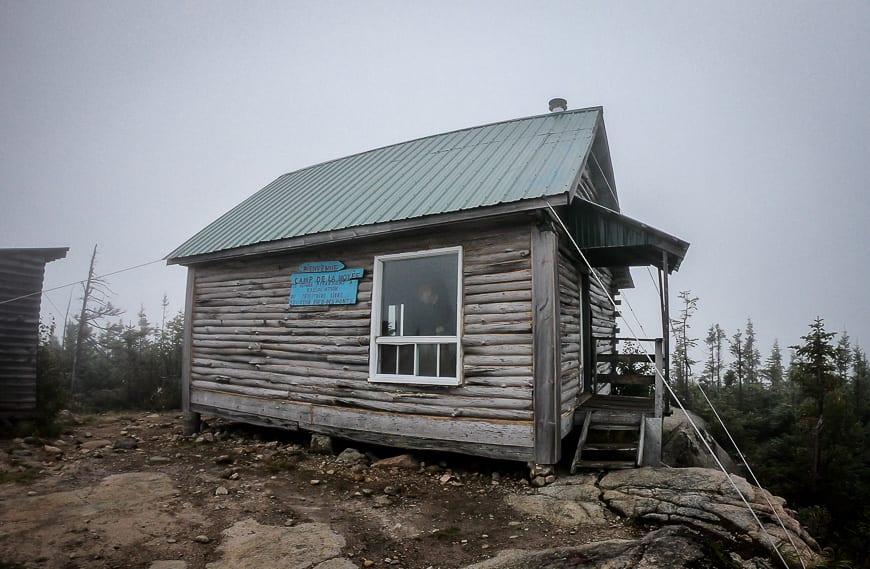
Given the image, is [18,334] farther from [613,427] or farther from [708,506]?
[708,506]

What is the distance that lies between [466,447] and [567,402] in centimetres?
183

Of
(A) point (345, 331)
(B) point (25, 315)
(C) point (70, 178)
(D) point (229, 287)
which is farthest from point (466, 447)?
(C) point (70, 178)

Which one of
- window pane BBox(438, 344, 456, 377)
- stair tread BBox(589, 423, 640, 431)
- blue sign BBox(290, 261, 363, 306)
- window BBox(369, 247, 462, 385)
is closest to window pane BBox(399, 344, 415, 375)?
window BBox(369, 247, 462, 385)

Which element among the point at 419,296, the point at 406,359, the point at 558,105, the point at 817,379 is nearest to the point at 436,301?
the point at 419,296

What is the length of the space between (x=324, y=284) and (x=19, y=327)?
814cm

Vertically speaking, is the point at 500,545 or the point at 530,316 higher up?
the point at 530,316

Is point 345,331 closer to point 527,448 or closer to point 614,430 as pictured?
point 527,448

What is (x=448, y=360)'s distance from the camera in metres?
7.02

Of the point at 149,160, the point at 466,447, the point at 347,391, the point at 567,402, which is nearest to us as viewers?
the point at 466,447

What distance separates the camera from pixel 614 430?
7.26m

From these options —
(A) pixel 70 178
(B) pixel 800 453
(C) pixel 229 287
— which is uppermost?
(A) pixel 70 178

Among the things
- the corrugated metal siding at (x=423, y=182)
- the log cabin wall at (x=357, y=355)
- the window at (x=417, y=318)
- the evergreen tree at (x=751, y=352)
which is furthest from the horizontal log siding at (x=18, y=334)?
the evergreen tree at (x=751, y=352)

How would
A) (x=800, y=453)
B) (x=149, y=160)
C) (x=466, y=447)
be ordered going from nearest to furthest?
(x=466, y=447), (x=800, y=453), (x=149, y=160)

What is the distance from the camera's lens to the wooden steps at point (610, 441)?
6363mm
